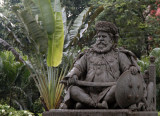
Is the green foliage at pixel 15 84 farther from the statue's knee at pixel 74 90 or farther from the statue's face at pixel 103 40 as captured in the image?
the statue's knee at pixel 74 90

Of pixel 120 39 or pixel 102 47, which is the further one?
pixel 120 39

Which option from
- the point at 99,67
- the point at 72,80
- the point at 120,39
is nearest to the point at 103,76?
the point at 99,67

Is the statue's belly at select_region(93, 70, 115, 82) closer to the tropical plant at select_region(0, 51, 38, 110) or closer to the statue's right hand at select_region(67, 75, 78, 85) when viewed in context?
the statue's right hand at select_region(67, 75, 78, 85)

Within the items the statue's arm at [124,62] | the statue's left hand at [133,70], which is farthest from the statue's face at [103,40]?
the statue's left hand at [133,70]

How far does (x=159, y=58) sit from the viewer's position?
15.3 m

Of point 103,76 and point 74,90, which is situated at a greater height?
point 103,76

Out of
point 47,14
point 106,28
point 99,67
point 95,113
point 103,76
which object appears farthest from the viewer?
point 47,14

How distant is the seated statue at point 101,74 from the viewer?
6.80 m

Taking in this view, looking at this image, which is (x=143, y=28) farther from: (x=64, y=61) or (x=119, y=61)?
(x=119, y=61)

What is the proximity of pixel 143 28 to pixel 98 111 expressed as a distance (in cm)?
1529

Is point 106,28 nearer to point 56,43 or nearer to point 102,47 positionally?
point 102,47

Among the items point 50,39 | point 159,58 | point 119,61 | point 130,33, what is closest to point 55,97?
point 50,39

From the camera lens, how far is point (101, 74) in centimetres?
720

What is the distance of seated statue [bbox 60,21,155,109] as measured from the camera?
6.80 meters
